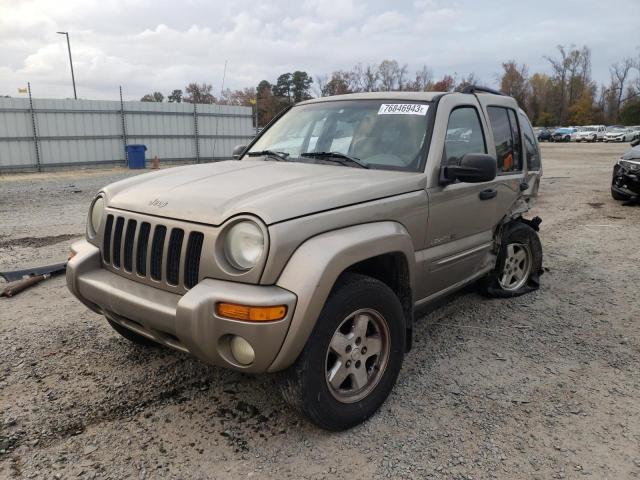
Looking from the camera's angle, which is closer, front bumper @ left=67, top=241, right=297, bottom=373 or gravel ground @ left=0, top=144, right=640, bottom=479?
front bumper @ left=67, top=241, right=297, bottom=373

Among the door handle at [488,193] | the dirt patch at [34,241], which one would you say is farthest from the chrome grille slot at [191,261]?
the dirt patch at [34,241]

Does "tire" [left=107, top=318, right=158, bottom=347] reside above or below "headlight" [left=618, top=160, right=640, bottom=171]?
below

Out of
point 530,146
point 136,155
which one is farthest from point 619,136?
point 530,146

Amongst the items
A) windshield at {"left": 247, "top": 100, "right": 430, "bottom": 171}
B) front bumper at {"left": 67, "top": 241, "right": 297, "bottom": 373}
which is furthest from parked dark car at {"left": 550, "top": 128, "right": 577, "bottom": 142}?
front bumper at {"left": 67, "top": 241, "right": 297, "bottom": 373}

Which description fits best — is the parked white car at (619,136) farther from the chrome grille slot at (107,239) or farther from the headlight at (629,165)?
the chrome grille slot at (107,239)

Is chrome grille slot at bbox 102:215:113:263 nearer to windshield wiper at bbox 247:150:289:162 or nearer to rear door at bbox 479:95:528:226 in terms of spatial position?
windshield wiper at bbox 247:150:289:162

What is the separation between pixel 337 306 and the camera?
2.51 meters

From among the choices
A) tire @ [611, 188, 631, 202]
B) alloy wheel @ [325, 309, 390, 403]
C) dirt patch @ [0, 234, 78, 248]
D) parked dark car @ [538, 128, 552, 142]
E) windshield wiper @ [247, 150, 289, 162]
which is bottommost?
parked dark car @ [538, 128, 552, 142]

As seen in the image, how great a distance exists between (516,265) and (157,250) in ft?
11.7

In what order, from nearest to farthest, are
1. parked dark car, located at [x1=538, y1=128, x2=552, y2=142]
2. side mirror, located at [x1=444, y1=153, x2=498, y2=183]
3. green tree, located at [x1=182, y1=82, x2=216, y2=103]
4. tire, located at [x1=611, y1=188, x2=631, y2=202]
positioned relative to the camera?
side mirror, located at [x1=444, y1=153, x2=498, y2=183] → tire, located at [x1=611, y1=188, x2=631, y2=202] → green tree, located at [x1=182, y1=82, x2=216, y2=103] → parked dark car, located at [x1=538, y1=128, x2=552, y2=142]

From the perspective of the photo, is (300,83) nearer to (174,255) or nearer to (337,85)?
(337,85)

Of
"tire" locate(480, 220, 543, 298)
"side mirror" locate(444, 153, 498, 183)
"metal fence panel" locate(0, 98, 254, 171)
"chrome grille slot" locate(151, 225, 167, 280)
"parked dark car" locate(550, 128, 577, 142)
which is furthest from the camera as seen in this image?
"parked dark car" locate(550, 128, 577, 142)

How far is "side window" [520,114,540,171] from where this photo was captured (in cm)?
479

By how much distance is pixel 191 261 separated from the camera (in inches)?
99.3
